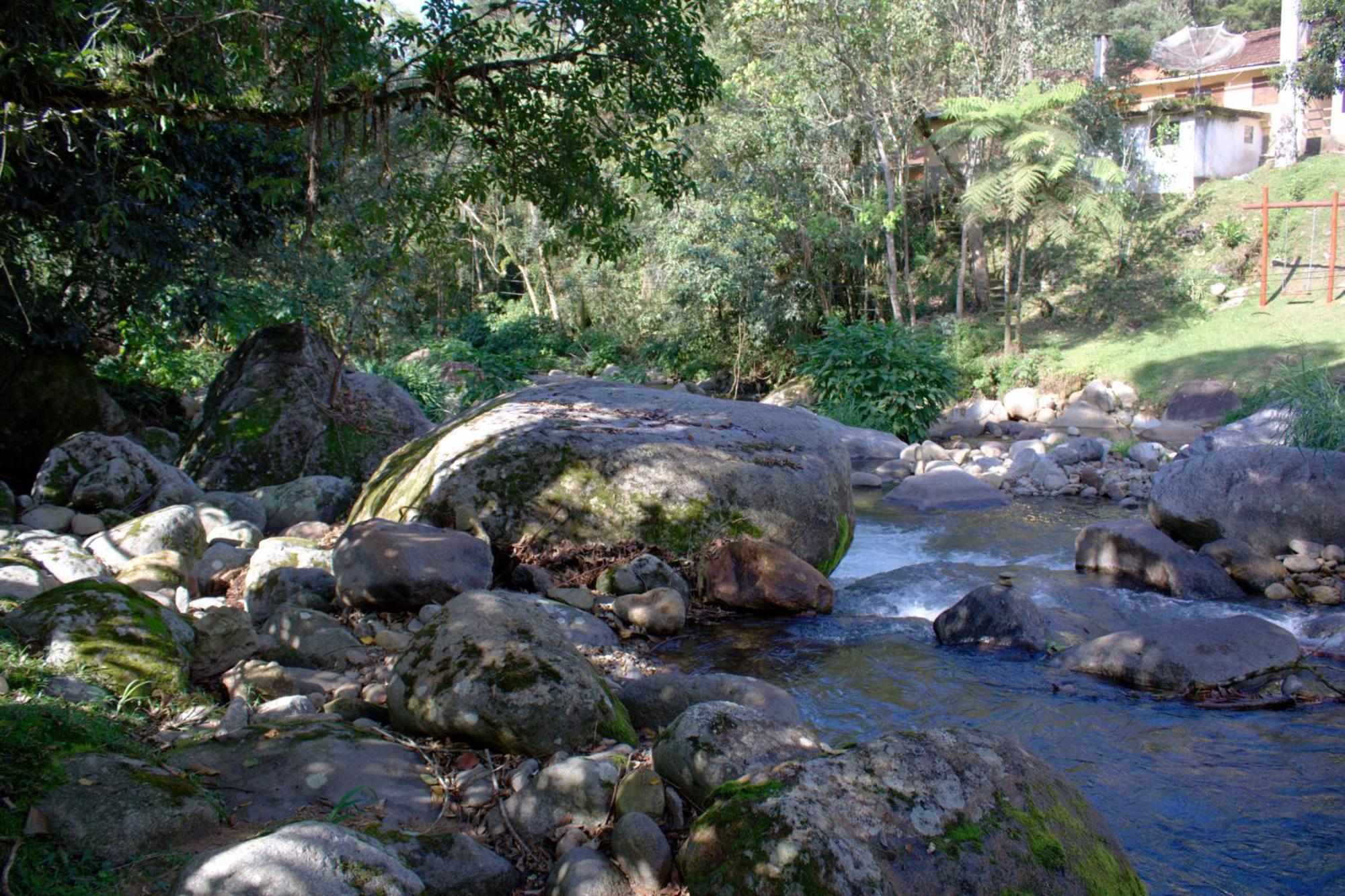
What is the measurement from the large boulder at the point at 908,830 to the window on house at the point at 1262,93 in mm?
33270

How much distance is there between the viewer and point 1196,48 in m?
29.2

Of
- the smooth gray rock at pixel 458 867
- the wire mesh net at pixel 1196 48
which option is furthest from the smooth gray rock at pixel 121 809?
the wire mesh net at pixel 1196 48

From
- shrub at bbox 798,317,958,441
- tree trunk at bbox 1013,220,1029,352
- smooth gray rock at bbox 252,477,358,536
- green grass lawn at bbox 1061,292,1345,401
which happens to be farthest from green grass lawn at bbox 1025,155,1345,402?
smooth gray rock at bbox 252,477,358,536

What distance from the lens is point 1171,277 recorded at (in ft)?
73.7

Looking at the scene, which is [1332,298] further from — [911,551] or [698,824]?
[698,824]

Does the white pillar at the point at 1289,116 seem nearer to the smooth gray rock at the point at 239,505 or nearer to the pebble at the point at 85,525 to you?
the smooth gray rock at the point at 239,505

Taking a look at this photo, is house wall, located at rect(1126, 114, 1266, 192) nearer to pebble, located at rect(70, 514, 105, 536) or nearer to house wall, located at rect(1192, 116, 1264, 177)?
house wall, located at rect(1192, 116, 1264, 177)

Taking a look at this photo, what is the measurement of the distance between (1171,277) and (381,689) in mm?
22718

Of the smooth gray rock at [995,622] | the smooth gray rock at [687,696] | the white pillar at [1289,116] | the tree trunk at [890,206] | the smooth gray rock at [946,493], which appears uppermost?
the white pillar at [1289,116]

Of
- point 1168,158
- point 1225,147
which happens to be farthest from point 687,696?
point 1225,147

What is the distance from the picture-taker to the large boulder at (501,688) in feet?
12.8

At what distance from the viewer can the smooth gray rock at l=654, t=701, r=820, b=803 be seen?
11.4 ft

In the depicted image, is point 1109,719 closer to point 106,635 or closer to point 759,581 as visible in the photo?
point 759,581

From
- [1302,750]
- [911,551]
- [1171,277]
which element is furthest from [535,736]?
[1171,277]
